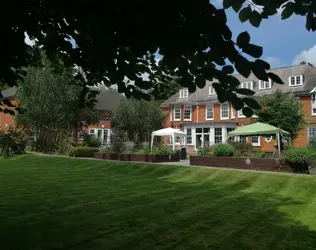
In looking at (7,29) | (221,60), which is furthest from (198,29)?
(7,29)

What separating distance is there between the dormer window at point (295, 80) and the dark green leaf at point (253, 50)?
34.2 m

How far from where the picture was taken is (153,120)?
134ft

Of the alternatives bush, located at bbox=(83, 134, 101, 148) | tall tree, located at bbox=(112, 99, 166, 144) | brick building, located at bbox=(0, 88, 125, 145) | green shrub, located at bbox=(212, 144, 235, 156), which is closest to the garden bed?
green shrub, located at bbox=(212, 144, 235, 156)

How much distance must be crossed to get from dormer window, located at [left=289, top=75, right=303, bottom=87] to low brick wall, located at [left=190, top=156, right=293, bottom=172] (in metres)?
20.4

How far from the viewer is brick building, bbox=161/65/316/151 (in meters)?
32.2

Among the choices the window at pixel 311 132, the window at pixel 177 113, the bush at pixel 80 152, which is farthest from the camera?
the window at pixel 177 113

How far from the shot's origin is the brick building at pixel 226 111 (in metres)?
32.2

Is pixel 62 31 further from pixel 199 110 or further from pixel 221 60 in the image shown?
pixel 199 110

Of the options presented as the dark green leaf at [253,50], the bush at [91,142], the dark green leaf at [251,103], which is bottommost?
the dark green leaf at [251,103]

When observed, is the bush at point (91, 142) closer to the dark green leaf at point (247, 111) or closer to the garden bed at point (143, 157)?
the garden bed at point (143, 157)

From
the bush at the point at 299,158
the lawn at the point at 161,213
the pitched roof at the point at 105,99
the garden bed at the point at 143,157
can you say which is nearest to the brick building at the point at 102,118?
the pitched roof at the point at 105,99

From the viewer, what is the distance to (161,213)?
767 cm

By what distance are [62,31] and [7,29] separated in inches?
53.9

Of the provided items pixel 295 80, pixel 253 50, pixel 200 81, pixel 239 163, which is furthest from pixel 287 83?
pixel 253 50
